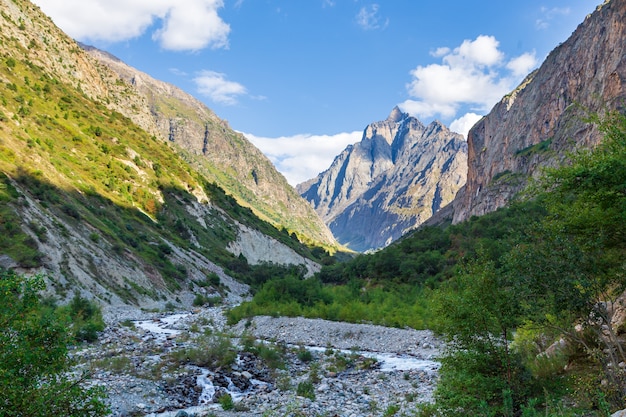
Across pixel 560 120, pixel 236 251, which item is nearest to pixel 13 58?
pixel 236 251

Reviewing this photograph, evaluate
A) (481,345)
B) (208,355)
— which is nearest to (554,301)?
(481,345)

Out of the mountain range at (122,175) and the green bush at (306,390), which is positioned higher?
the mountain range at (122,175)

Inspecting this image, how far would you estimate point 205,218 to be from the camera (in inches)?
3674

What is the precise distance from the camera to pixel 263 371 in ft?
65.9

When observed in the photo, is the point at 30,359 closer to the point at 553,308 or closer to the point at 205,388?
the point at 205,388

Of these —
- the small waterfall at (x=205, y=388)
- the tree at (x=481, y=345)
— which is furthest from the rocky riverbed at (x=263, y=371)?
the tree at (x=481, y=345)

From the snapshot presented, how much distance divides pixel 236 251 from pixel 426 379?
78.7 metres

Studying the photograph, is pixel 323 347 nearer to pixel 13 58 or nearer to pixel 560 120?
pixel 13 58

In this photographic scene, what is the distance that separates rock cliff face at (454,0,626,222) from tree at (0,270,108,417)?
344 feet

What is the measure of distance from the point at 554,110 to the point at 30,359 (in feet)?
558

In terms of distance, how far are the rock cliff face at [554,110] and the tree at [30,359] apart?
344 ft

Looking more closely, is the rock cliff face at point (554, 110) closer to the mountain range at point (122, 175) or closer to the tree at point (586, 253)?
the mountain range at point (122, 175)

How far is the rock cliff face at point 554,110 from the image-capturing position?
10596 cm

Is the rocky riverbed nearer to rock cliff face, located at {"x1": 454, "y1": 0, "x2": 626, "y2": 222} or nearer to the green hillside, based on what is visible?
the green hillside
